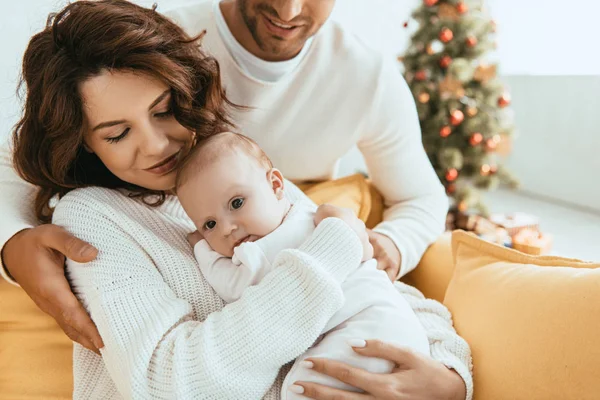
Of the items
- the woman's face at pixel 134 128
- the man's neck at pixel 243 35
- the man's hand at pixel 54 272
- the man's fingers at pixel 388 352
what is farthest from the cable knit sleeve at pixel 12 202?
the man's fingers at pixel 388 352

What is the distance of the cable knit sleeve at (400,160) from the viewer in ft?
5.86

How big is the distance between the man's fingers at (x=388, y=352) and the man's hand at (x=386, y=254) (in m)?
0.47

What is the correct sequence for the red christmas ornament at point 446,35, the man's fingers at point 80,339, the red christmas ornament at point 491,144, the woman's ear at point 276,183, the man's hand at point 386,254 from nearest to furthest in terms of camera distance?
1. the man's fingers at point 80,339
2. the woman's ear at point 276,183
3. the man's hand at point 386,254
4. the red christmas ornament at point 446,35
5. the red christmas ornament at point 491,144

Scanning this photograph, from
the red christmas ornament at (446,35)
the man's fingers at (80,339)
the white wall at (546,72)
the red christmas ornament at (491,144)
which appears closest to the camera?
the man's fingers at (80,339)

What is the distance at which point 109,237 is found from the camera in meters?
1.12

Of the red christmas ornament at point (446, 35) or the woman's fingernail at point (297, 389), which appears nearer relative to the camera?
the woman's fingernail at point (297, 389)

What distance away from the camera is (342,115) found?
1812 mm

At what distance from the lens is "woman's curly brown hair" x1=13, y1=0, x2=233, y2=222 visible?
1.11m

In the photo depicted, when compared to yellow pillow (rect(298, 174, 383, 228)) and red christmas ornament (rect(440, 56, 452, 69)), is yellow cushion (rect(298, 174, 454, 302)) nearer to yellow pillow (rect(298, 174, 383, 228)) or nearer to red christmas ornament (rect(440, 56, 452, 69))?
yellow pillow (rect(298, 174, 383, 228))

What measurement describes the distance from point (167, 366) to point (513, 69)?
440 cm

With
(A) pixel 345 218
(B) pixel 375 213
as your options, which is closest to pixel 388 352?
(A) pixel 345 218

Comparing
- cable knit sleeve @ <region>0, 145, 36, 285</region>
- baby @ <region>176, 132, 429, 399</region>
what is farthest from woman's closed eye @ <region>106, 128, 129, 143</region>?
cable knit sleeve @ <region>0, 145, 36, 285</region>

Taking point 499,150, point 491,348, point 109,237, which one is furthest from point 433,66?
point 109,237

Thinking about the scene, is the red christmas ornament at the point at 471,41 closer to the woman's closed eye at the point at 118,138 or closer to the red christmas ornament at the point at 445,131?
the red christmas ornament at the point at 445,131
